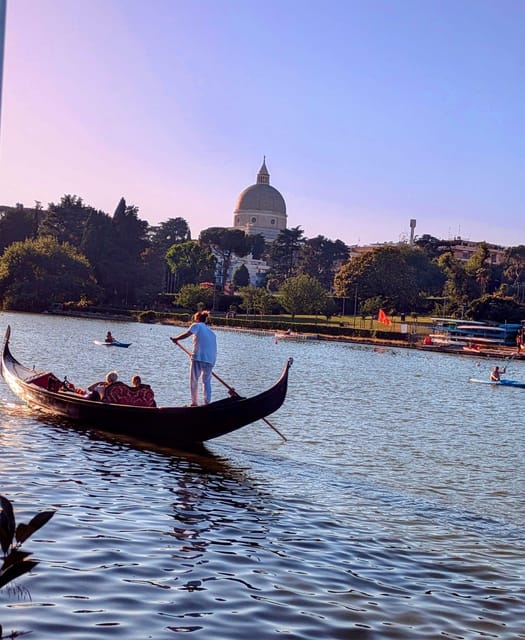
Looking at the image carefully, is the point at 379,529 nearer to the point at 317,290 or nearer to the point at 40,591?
the point at 40,591

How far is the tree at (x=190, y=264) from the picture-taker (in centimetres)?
10250

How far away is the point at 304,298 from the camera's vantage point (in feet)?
285

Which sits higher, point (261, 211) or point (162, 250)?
point (261, 211)

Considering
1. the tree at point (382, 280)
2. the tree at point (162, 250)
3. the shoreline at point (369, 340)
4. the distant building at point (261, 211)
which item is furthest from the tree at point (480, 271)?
the distant building at point (261, 211)

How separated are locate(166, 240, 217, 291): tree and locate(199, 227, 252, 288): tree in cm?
1297

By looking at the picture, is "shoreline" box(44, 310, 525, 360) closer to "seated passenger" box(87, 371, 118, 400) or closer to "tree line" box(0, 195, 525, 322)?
"tree line" box(0, 195, 525, 322)

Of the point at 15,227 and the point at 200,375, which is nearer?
the point at 200,375

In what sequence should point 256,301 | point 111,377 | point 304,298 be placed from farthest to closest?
point 256,301
point 304,298
point 111,377

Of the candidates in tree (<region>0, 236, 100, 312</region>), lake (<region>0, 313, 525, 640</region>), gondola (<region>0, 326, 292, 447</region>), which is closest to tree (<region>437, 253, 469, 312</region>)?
tree (<region>0, 236, 100, 312</region>)

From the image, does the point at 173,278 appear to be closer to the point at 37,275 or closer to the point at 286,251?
the point at 286,251

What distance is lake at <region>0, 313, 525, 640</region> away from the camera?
645cm

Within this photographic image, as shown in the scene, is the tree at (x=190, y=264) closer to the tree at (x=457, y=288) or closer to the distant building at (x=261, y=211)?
the tree at (x=457, y=288)

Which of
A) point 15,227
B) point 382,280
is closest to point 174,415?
point 382,280

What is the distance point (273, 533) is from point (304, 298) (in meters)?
77.9
